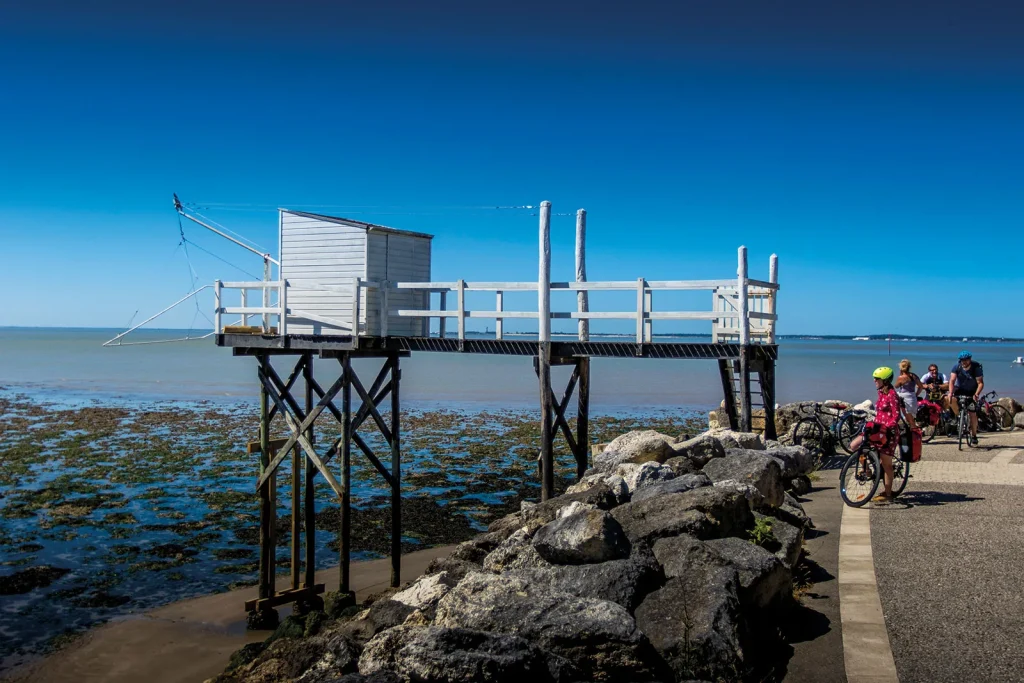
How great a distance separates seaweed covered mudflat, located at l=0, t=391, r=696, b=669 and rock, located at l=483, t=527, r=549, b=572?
6.88m

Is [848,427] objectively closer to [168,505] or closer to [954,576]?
[954,576]

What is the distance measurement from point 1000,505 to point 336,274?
1040 cm

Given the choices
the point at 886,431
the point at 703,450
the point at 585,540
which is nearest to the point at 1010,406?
the point at 886,431

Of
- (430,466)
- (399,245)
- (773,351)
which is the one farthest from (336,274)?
(430,466)

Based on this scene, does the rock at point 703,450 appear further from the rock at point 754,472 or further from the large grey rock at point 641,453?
the rock at point 754,472

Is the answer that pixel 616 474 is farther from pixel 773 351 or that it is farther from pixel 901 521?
pixel 773 351

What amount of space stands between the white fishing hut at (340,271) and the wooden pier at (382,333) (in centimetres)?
2

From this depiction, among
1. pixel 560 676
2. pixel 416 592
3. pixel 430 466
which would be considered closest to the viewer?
pixel 560 676

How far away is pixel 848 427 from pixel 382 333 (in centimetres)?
872

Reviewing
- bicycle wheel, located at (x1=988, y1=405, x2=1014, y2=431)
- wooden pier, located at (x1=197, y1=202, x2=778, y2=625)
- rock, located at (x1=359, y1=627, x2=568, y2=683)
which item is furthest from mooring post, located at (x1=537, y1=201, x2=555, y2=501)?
bicycle wheel, located at (x1=988, y1=405, x2=1014, y2=431)

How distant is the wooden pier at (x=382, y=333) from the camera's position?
1320 cm

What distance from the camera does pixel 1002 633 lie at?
6.59 m

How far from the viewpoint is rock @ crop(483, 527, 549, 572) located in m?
7.55

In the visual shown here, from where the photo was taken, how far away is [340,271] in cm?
1465
